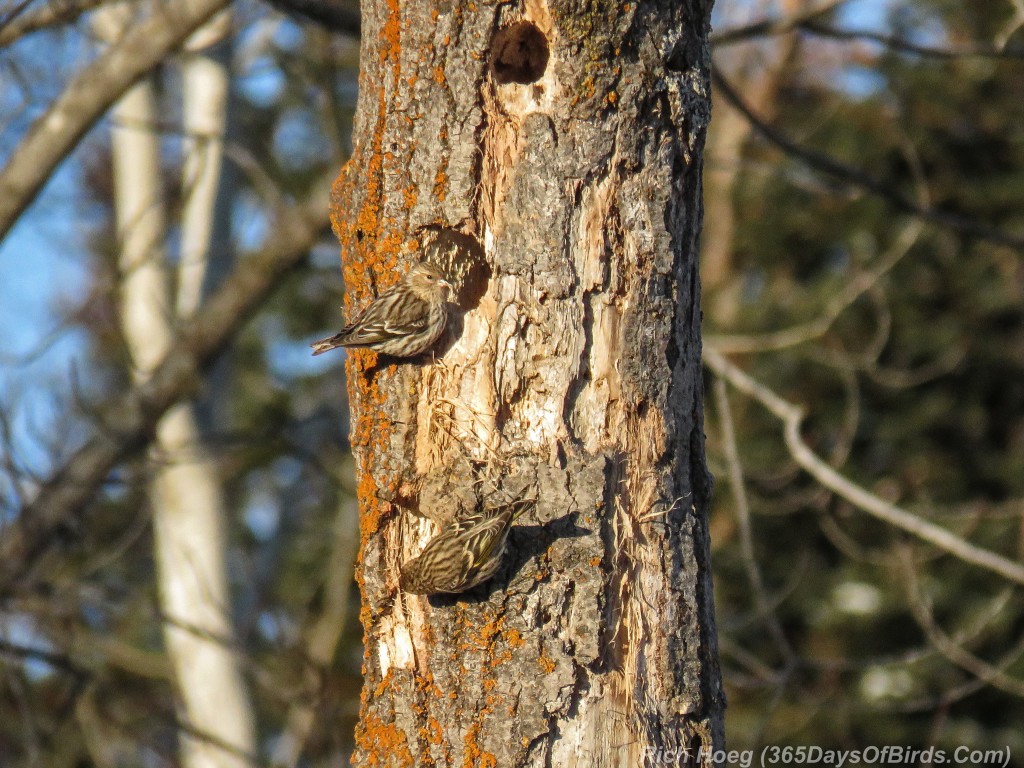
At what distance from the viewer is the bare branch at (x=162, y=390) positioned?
211 inches

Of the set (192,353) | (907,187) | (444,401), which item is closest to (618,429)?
(444,401)

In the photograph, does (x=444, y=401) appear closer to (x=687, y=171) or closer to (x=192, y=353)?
(x=687, y=171)

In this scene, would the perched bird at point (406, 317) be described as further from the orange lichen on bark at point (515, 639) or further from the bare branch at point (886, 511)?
the bare branch at point (886, 511)

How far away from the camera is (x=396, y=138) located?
2.75 m

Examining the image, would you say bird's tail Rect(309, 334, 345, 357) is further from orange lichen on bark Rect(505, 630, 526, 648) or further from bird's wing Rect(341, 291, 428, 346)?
orange lichen on bark Rect(505, 630, 526, 648)

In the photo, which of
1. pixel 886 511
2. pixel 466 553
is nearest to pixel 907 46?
pixel 886 511

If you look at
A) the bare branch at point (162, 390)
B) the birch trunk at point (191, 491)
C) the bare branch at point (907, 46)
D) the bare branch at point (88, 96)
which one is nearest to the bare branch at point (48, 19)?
the bare branch at point (88, 96)

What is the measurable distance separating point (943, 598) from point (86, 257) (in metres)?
9.50

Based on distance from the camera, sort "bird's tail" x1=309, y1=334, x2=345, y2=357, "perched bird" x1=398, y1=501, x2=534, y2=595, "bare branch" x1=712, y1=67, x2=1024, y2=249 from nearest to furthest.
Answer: "perched bird" x1=398, y1=501, x2=534, y2=595, "bird's tail" x1=309, y1=334, x2=345, y2=357, "bare branch" x1=712, y1=67, x2=1024, y2=249

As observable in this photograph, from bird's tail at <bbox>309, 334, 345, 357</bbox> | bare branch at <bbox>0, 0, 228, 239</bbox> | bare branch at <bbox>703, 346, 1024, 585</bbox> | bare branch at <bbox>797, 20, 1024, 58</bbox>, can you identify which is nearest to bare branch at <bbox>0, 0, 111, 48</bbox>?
bare branch at <bbox>0, 0, 228, 239</bbox>

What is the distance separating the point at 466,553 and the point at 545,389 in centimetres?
45

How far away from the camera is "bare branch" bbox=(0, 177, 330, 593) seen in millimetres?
5348

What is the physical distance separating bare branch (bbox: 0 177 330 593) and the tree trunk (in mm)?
2879

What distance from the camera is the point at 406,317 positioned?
2.67 m
